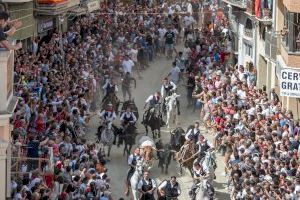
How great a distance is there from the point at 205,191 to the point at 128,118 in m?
6.62

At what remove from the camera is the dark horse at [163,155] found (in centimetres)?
3938

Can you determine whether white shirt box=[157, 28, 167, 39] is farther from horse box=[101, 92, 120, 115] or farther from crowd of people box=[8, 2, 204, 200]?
horse box=[101, 92, 120, 115]

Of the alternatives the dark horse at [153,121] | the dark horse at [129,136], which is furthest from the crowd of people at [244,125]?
the dark horse at [129,136]

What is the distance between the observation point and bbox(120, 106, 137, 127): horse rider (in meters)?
40.9

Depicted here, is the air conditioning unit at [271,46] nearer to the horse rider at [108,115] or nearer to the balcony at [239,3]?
the balcony at [239,3]

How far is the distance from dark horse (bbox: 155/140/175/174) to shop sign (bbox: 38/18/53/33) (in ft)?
50.7

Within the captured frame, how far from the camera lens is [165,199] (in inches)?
1374

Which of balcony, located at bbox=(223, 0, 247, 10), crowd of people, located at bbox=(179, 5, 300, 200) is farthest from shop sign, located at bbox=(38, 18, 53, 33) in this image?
balcony, located at bbox=(223, 0, 247, 10)

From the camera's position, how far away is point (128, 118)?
41.2 meters

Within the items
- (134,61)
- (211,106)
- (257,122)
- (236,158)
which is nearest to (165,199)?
(236,158)

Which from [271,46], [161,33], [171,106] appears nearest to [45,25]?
[161,33]

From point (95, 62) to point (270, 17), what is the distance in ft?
24.3

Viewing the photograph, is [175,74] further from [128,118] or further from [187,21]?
[187,21]

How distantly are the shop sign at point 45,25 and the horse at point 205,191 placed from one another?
19958mm
